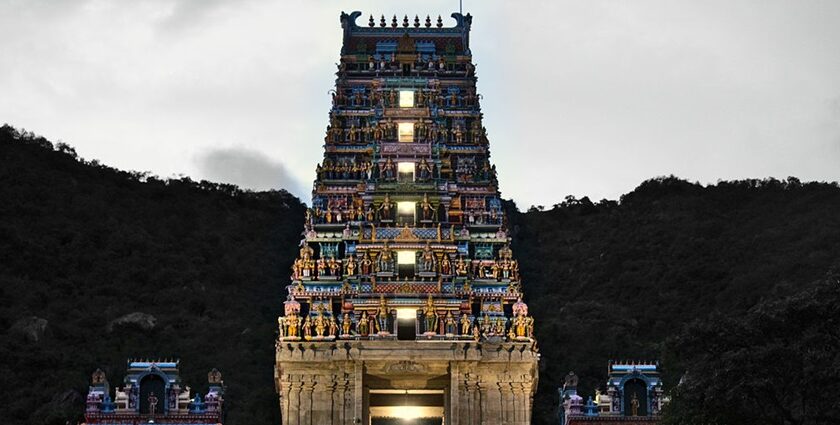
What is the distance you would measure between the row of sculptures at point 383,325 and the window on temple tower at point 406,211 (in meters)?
5.40

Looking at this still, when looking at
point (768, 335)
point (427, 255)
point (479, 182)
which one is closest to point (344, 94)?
point (479, 182)

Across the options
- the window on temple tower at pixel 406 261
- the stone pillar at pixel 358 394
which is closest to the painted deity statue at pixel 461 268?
the window on temple tower at pixel 406 261

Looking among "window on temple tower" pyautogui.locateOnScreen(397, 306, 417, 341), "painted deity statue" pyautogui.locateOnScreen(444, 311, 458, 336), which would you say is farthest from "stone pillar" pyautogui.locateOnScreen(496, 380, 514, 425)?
"window on temple tower" pyautogui.locateOnScreen(397, 306, 417, 341)

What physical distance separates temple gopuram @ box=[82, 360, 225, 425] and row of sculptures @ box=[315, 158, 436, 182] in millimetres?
13376

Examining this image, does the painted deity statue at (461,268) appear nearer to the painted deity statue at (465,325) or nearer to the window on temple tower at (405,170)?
the painted deity statue at (465,325)

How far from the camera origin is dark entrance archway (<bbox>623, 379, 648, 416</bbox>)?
51.1 meters

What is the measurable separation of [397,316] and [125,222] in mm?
39546

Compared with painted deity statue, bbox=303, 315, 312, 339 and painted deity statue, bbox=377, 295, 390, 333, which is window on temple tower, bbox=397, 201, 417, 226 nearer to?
painted deity statue, bbox=377, 295, 390, 333

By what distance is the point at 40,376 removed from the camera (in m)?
72.5

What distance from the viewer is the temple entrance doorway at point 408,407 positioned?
2215 inches

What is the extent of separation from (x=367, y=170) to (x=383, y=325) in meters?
9.80

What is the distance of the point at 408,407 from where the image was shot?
185ft

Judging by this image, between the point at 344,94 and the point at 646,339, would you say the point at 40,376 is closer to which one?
the point at 344,94

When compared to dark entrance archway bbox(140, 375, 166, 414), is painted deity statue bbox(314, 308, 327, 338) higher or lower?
higher
